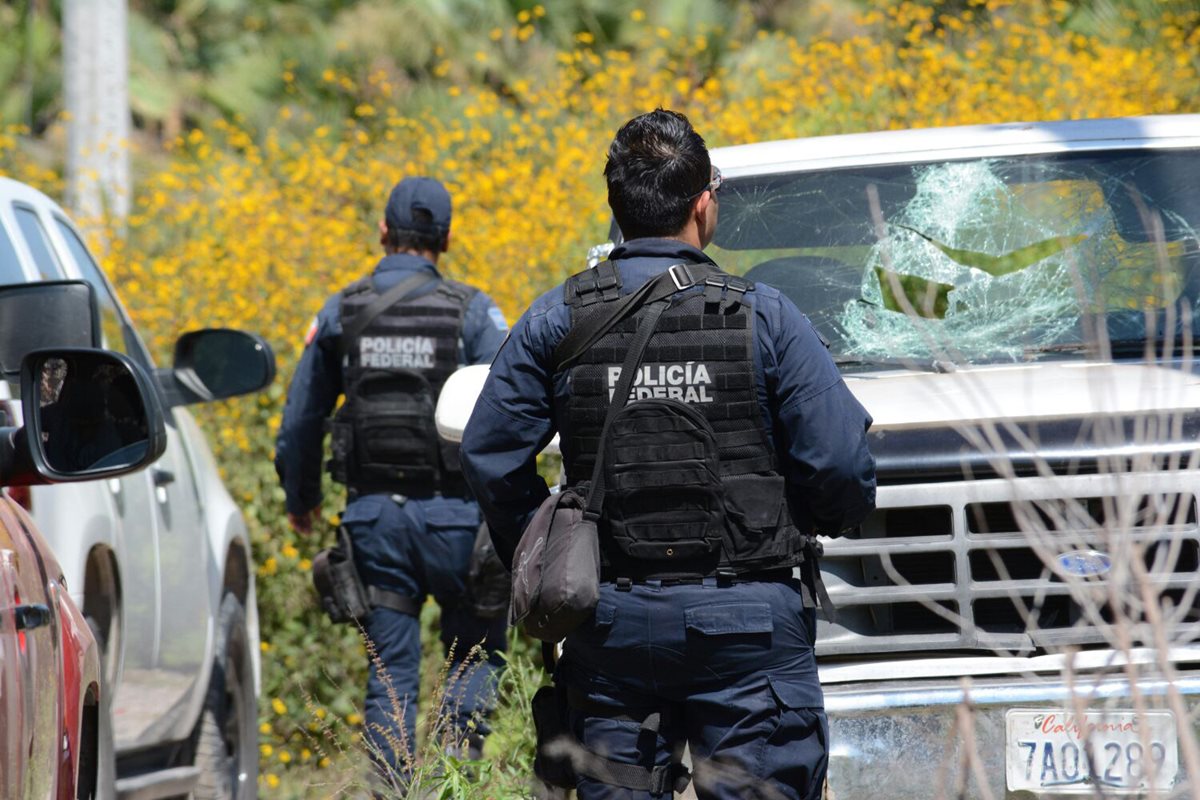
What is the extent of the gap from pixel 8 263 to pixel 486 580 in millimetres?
1944

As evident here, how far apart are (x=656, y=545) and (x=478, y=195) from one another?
7.14 meters

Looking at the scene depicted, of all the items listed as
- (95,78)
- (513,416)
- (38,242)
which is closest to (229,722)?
(38,242)

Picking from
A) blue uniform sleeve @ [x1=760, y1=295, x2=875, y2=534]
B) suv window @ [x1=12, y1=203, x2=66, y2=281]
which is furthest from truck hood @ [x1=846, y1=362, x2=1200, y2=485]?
suv window @ [x1=12, y1=203, x2=66, y2=281]

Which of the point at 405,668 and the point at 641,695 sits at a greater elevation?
the point at 641,695

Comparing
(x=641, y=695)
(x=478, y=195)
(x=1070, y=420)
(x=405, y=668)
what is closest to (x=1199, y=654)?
(x=1070, y=420)

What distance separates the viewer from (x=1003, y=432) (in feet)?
11.4

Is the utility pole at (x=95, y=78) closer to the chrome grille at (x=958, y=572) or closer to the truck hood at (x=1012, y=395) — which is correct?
the truck hood at (x=1012, y=395)

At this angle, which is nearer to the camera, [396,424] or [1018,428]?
[1018,428]

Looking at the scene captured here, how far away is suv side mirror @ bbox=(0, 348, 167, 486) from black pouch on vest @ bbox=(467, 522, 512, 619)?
241 cm

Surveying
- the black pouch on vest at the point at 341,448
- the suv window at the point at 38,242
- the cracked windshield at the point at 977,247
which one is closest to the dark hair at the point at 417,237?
the black pouch on vest at the point at 341,448

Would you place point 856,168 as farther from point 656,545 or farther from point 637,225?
point 656,545

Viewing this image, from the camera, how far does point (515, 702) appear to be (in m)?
5.07

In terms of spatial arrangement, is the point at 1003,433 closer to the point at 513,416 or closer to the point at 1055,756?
the point at 1055,756

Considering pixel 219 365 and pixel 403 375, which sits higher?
pixel 219 365
